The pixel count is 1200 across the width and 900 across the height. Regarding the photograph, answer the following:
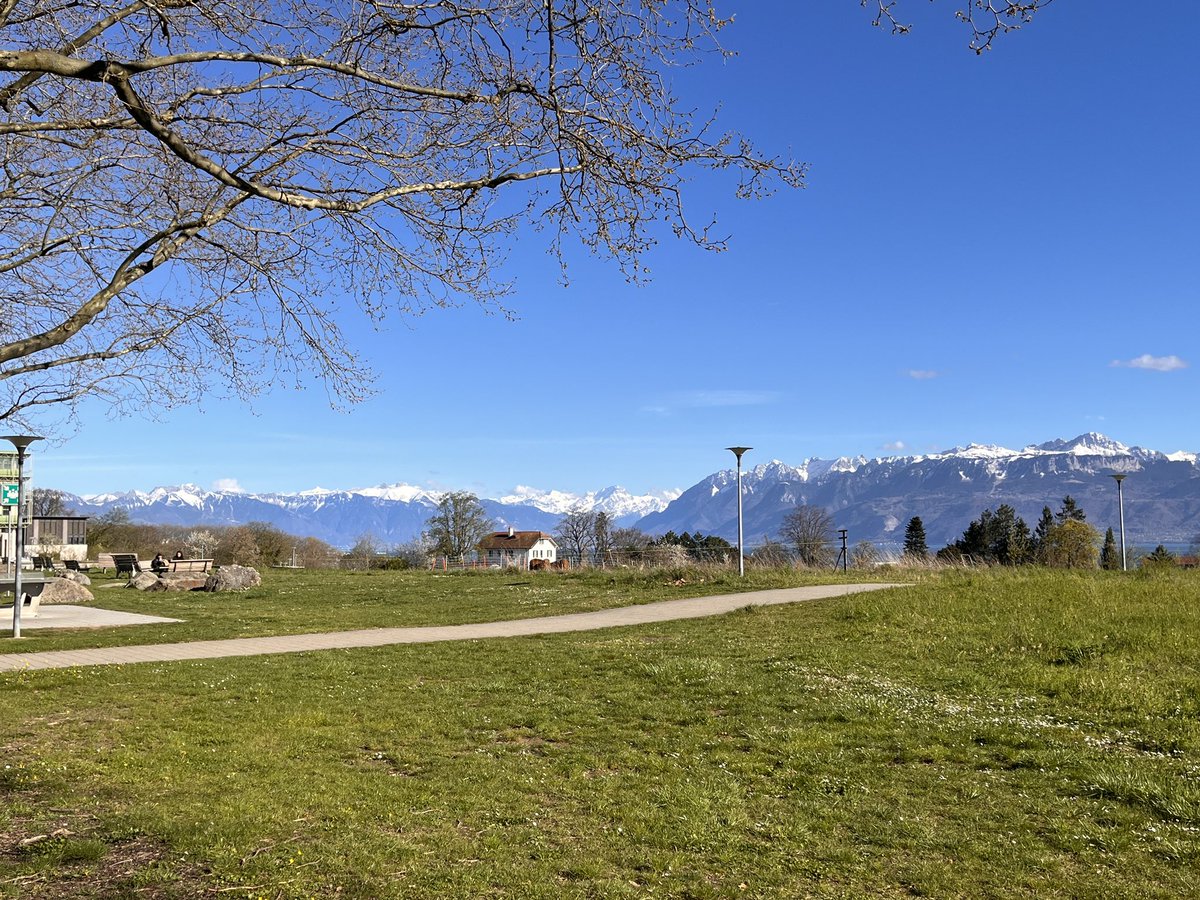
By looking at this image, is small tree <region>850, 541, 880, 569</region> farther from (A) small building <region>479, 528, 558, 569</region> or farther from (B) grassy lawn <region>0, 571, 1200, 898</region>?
(A) small building <region>479, 528, 558, 569</region>

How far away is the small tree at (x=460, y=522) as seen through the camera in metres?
100

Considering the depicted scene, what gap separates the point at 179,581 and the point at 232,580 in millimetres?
1622

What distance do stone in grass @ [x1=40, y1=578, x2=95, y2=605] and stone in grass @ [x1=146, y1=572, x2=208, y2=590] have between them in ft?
18.5

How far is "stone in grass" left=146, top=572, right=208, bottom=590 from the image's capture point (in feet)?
99.8

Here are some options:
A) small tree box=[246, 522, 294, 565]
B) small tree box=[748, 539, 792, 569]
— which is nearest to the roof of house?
small tree box=[246, 522, 294, 565]

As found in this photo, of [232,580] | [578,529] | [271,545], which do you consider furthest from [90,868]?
[578,529]

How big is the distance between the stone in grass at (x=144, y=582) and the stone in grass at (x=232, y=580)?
5.14ft

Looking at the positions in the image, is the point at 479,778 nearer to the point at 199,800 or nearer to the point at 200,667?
A: the point at 199,800

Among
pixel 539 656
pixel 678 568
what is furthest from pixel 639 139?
pixel 678 568

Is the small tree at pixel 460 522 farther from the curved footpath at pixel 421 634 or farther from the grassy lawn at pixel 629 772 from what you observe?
the grassy lawn at pixel 629 772

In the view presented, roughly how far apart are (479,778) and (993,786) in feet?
12.3

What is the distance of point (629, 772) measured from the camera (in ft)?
23.7

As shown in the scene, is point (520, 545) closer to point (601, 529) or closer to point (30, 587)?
point (601, 529)

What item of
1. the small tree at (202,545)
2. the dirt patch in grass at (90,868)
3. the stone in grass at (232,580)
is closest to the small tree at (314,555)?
the small tree at (202,545)
